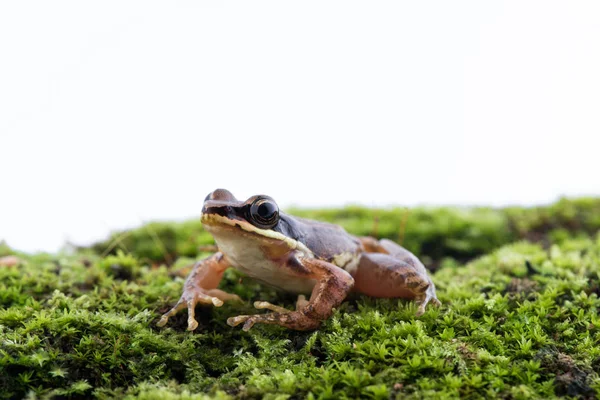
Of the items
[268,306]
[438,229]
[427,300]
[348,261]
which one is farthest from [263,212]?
[438,229]

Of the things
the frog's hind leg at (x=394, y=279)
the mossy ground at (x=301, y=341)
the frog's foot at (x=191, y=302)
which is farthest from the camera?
the frog's hind leg at (x=394, y=279)

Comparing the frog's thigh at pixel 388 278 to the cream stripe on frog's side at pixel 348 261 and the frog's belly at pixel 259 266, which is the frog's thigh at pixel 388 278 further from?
the frog's belly at pixel 259 266

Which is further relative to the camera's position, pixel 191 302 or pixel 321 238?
pixel 321 238

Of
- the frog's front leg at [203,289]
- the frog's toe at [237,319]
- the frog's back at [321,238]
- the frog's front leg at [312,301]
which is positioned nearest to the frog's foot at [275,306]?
the frog's front leg at [312,301]

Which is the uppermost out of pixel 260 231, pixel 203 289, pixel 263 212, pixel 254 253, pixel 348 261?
pixel 263 212

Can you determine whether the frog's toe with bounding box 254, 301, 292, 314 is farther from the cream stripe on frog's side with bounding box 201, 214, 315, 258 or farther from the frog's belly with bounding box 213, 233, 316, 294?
the cream stripe on frog's side with bounding box 201, 214, 315, 258

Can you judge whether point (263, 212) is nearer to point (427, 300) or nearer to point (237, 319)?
point (237, 319)
